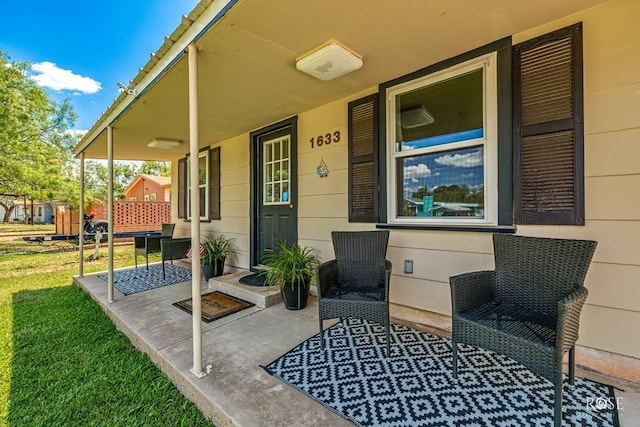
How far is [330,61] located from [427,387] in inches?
93.9

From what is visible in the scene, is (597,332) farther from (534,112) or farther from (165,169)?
(165,169)

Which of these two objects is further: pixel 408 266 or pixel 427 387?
pixel 408 266

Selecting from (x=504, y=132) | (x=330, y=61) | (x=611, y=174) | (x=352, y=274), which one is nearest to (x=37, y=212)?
(x=352, y=274)

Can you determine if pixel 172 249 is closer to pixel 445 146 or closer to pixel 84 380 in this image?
pixel 84 380

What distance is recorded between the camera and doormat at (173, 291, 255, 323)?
2.94 m

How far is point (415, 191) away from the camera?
2.81 m

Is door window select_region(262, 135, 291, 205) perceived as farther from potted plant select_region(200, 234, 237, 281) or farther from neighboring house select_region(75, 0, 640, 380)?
potted plant select_region(200, 234, 237, 281)

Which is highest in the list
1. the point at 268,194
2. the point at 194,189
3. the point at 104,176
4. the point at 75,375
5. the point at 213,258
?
the point at 104,176

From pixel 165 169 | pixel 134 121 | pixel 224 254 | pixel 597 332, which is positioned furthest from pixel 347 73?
pixel 165 169

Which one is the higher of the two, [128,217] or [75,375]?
[128,217]

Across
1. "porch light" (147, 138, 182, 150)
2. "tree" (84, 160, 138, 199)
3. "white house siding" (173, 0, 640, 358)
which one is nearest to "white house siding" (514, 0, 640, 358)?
"white house siding" (173, 0, 640, 358)

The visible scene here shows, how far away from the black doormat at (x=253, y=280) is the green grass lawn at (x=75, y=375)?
1423 mm

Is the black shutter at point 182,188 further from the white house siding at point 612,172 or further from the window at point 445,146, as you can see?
the white house siding at point 612,172

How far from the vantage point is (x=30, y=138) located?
28.8 feet
